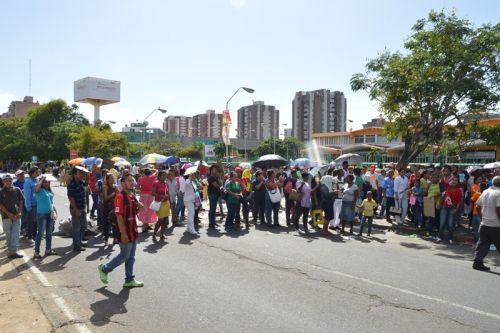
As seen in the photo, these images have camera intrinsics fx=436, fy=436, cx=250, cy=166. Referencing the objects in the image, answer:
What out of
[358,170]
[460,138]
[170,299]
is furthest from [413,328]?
[460,138]

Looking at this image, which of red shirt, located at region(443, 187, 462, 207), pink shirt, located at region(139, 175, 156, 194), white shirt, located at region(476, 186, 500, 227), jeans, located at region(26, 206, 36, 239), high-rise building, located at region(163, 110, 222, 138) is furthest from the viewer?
high-rise building, located at region(163, 110, 222, 138)

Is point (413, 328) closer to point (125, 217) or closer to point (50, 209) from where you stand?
point (125, 217)

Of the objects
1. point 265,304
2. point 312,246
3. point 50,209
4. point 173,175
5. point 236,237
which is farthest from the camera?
point 173,175

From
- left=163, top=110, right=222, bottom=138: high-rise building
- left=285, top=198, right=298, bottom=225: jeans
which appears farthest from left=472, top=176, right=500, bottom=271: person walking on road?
left=163, top=110, right=222, bottom=138: high-rise building

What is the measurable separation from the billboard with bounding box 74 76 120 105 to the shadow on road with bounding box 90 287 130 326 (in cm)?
8439

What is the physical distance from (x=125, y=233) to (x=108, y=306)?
3.91 feet

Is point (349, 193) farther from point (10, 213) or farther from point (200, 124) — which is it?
point (200, 124)

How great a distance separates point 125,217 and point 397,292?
4.38 m

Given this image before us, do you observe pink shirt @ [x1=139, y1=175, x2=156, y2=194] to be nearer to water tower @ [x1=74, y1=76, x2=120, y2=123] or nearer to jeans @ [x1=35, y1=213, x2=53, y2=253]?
jeans @ [x1=35, y1=213, x2=53, y2=253]

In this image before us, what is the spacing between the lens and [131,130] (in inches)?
5133

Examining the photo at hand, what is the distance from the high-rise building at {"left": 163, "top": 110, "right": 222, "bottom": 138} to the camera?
16850 cm

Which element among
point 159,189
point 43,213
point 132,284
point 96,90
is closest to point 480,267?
point 132,284

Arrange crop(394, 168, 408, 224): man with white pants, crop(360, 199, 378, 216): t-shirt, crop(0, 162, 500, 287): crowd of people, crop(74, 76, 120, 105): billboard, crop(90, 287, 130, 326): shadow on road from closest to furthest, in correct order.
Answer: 1. crop(90, 287, 130, 326): shadow on road
2. crop(0, 162, 500, 287): crowd of people
3. crop(360, 199, 378, 216): t-shirt
4. crop(394, 168, 408, 224): man with white pants
5. crop(74, 76, 120, 105): billboard

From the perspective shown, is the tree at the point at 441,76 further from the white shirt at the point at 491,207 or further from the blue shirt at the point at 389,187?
the white shirt at the point at 491,207
